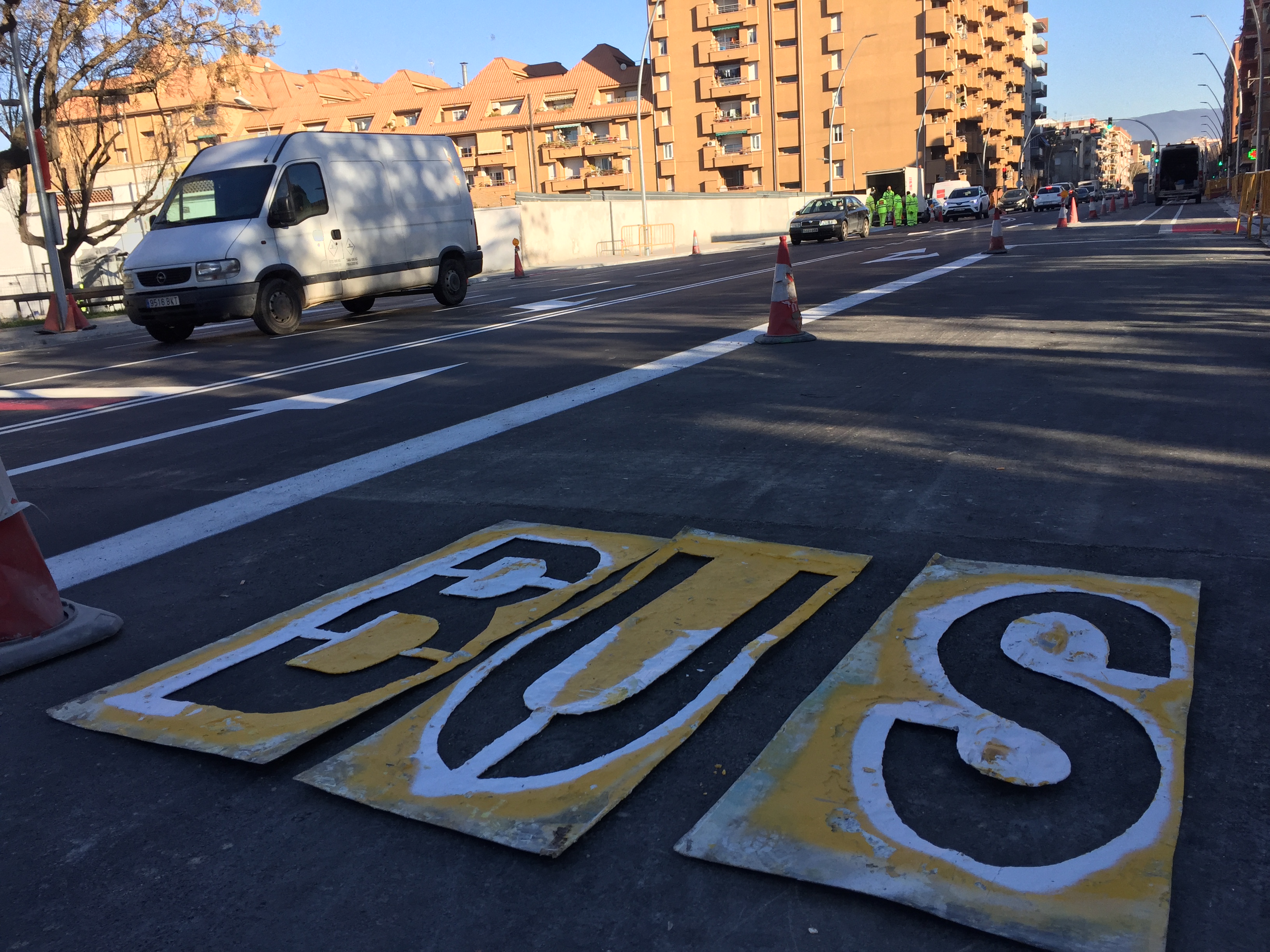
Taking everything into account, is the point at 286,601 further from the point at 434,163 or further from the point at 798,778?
the point at 434,163

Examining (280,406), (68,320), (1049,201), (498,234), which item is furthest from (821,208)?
(1049,201)

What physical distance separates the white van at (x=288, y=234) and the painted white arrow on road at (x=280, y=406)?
549cm

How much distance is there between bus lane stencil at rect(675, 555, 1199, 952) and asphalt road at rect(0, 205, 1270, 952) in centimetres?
5

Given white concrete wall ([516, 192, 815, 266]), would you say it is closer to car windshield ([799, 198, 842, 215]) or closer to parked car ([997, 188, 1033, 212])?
car windshield ([799, 198, 842, 215])

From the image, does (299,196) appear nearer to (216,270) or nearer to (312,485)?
(216,270)

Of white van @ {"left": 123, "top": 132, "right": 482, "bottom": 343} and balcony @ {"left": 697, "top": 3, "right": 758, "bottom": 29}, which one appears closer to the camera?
white van @ {"left": 123, "top": 132, "right": 482, "bottom": 343}

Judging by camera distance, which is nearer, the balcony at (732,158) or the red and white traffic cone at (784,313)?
the red and white traffic cone at (784,313)

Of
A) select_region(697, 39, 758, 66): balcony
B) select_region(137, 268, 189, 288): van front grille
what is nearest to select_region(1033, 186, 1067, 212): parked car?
select_region(697, 39, 758, 66): balcony

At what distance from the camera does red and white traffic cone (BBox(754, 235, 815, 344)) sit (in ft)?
31.2

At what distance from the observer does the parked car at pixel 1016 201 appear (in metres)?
75.6

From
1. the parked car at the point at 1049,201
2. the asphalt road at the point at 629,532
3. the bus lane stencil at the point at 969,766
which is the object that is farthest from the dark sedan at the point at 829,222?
the parked car at the point at 1049,201

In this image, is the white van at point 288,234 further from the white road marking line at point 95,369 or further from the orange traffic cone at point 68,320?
the orange traffic cone at point 68,320

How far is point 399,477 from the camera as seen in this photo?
551 centimetres

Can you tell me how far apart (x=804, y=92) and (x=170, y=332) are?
73.8 m
